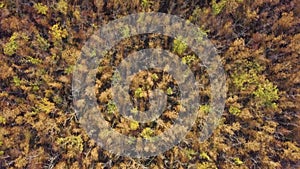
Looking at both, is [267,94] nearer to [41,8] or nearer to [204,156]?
[204,156]

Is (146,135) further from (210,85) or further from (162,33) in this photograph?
(162,33)

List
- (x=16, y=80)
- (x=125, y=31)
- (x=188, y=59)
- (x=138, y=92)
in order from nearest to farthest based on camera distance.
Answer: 1. (x=16, y=80)
2. (x=138, y=92)
3. (x=188, y=59)
4. (x=125, y=31)

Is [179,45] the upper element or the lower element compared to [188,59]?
upper

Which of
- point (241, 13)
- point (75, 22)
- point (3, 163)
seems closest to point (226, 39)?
point (241, 13)

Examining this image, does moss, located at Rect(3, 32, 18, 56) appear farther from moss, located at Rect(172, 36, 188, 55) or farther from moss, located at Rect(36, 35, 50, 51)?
moss, located at Rect(172, 36, 188, 55)

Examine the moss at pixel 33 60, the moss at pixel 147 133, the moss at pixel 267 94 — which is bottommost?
the moss at pixel 147 133

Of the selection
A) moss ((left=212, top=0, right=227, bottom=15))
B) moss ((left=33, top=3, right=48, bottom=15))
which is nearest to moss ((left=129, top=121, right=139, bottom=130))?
moss ((left=212, top=0, right=227, bottom=15))

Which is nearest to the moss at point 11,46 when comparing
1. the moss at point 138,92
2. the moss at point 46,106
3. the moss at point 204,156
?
the moss at point 46,106

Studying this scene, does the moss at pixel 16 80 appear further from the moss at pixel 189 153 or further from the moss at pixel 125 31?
the moss at pixel 189 153

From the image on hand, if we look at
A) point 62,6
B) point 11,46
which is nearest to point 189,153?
point 62,6

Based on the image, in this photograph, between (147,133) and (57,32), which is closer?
(147,133)

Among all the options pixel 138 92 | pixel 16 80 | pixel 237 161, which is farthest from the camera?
pixel 138 92
